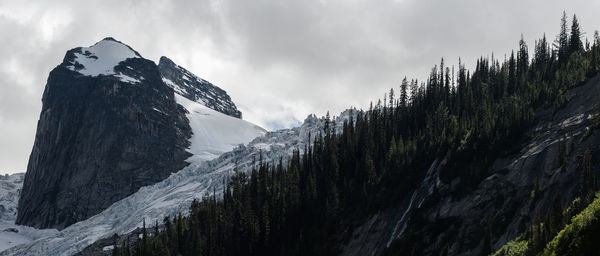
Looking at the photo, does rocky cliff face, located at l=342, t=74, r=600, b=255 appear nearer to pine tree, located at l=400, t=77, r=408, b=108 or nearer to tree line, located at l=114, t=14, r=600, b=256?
tree line, located at l=114, t=14, r=600, b=256

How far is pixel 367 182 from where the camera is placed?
129 meters

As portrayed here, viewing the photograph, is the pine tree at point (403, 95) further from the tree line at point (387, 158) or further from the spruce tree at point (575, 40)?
the spruce tree at point (575, 40)

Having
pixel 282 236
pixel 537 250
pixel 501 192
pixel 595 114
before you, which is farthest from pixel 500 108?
pixel 537 250

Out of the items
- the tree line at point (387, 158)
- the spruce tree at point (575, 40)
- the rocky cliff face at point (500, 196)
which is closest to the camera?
the rocky cliff face at point (500, 196)

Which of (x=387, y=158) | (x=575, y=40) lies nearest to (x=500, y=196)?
(x=387, y=158)

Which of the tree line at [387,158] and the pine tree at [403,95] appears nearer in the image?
the tree line at [387,158]

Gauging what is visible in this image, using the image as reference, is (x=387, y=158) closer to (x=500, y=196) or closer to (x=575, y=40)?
(x=500, y=196)

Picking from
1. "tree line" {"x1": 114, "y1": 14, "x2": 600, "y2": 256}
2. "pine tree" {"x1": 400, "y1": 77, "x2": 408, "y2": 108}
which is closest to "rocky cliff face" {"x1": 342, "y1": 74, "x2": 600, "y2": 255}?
"tree line" {"x1": 114, "y1": 14, "x2": 600, "y2": 256}

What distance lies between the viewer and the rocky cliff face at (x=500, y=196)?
3029 inches

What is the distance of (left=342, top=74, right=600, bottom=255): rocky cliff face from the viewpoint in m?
76.9

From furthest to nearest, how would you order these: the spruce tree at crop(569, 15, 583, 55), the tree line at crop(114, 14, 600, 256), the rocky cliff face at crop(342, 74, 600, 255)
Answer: the spruce tree at crop(569, 15, 583, 55) < the tree line at crop(114, 14, 600, 256) < the rocky cliff face at crop(342, 74, 600, 255)

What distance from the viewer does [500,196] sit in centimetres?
8462

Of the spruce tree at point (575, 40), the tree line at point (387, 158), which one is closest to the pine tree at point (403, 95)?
the tree line at point (387, 158)

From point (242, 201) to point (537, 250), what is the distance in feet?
342
